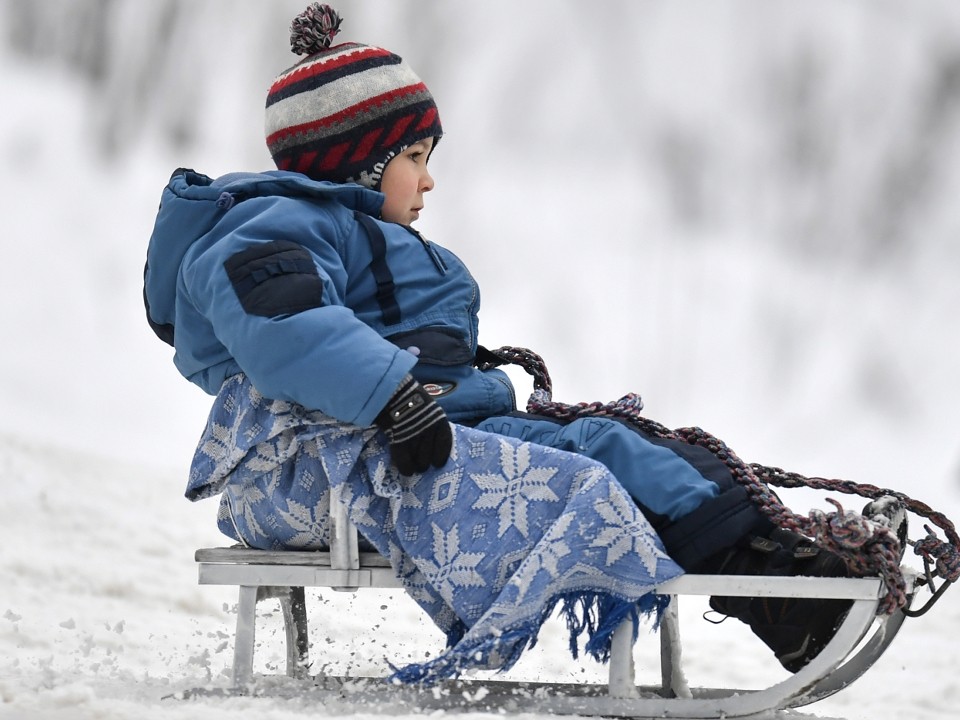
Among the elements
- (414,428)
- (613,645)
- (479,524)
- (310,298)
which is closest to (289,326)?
(310,298)

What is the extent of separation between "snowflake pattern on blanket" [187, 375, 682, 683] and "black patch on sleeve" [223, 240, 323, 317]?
15cm

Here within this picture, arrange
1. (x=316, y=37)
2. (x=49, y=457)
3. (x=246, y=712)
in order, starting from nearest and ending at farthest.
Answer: (x=246, y=712)
(x=316, y=37)
(x=49, y=457)

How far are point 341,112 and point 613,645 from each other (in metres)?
0.84

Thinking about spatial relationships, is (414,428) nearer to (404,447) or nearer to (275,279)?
(404,447)

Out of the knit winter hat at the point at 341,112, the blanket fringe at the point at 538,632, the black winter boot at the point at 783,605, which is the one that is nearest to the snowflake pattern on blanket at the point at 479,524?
the blanket fringe at the point at 538,632

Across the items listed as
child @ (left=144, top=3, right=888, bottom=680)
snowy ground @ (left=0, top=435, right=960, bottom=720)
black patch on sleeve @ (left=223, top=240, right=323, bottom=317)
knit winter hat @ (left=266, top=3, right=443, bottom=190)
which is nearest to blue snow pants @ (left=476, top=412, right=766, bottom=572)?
child @ (left=144, top=3, right=888, bottom=680)

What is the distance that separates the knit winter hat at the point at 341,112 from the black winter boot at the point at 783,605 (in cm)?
76

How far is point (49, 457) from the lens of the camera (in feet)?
11.5

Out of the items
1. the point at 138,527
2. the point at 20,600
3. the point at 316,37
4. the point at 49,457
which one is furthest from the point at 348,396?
the point at 49,457


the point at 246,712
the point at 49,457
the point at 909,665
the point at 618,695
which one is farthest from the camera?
the point at 49,457

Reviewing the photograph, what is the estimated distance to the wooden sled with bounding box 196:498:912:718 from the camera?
1.41 metres

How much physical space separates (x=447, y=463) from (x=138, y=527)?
1.93 meters

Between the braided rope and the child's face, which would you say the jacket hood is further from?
the braided rope

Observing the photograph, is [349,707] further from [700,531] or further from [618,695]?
[700,531]
